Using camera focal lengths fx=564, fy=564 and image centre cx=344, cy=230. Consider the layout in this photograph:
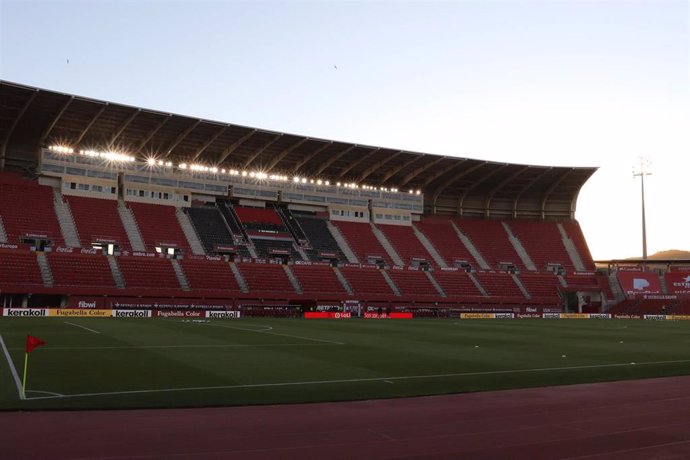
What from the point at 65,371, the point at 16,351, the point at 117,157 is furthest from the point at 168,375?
the point at 117,157

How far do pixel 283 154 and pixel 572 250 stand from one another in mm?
47807

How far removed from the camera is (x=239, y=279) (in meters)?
62.0

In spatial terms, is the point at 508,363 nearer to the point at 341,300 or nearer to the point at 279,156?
the point at 341,300

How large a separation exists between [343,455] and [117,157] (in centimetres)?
6586

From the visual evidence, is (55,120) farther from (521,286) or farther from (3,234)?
(521,286)

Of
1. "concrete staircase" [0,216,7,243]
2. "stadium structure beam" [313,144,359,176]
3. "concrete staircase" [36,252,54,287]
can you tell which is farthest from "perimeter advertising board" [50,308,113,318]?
"stadium structure beam" [313,144,359,176]

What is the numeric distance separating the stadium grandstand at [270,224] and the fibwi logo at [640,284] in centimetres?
27

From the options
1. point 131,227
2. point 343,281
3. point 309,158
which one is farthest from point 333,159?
point 131,227

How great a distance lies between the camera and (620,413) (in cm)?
1177

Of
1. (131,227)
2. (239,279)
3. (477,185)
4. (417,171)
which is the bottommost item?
(239,279)

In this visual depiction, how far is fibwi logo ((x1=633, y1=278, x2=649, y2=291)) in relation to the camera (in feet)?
261

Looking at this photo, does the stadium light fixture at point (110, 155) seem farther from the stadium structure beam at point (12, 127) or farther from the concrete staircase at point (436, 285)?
the concrete staircase at point (436, 285)

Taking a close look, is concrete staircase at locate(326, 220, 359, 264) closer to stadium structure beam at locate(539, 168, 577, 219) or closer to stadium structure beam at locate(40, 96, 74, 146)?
stadium structure beam at locate(539, 168, 577, 219)

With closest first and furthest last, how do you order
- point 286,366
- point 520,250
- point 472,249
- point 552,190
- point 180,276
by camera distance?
point 286,366
point 180,276
point 472,249
point 520,250
point 552,190
